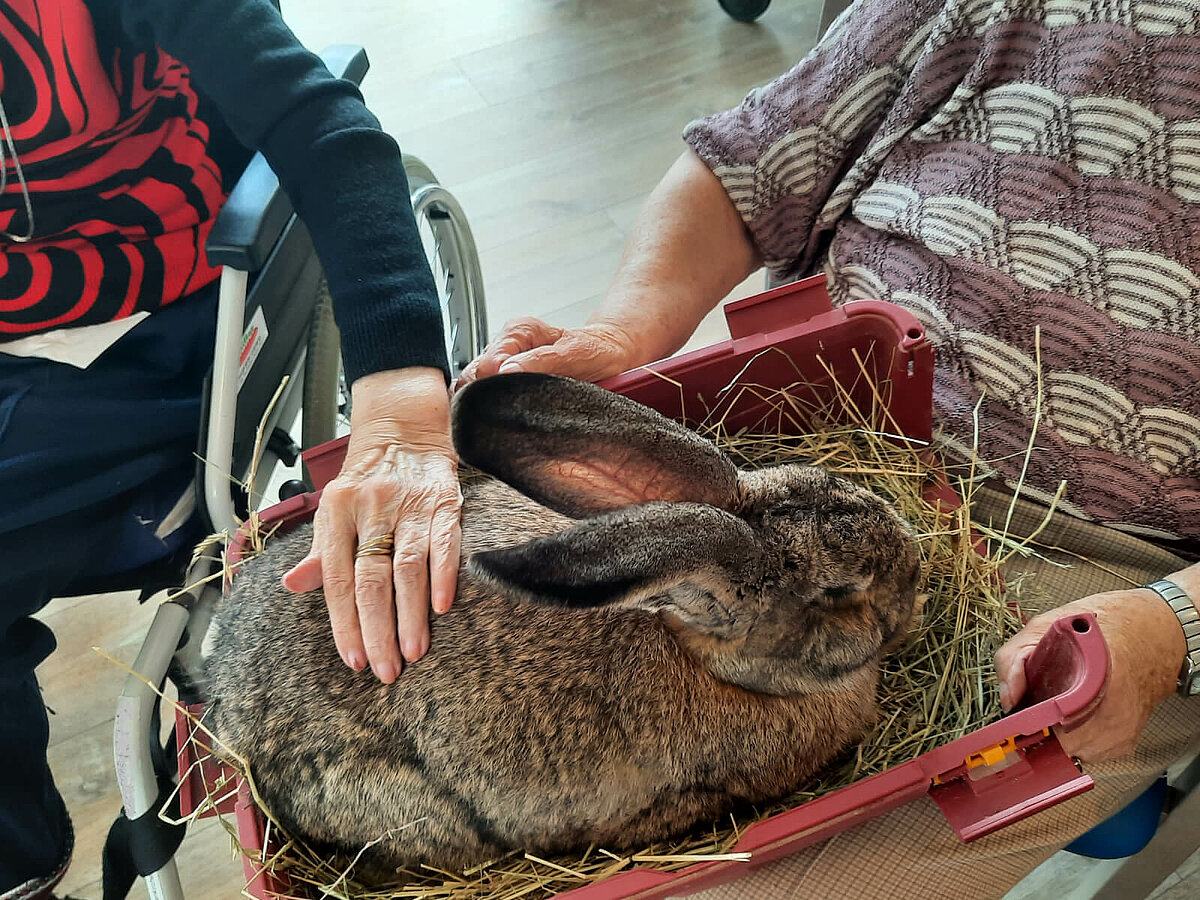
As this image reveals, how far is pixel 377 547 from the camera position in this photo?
104 cm

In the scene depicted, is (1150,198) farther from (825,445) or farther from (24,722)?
(24,722)

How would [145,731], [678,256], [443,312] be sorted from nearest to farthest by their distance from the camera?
[145,731] → [678,256] → [443,312]

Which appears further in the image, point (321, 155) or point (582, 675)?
point (321, 155)

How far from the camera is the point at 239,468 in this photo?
4.42ft

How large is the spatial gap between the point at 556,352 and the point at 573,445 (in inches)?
13.1

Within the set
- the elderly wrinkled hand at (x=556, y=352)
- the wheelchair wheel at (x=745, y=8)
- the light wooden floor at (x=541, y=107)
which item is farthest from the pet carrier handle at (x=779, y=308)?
the wheelchair wheel at (x=745, y=8)

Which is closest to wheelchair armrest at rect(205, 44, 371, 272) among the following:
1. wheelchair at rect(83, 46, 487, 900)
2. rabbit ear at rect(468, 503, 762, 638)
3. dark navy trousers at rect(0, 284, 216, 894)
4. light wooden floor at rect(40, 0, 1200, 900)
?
wheelchair at rect(83, 46, 487, 900)

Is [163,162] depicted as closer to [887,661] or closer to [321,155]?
[321,155]

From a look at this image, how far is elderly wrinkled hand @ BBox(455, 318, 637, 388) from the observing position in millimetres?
1215

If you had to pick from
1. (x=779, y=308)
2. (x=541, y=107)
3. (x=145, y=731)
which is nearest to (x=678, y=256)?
(x=779, y=308)

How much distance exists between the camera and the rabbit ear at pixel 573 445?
2.99 feet

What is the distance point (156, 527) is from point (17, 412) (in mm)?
218

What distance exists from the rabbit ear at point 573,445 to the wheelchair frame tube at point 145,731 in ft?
1.71

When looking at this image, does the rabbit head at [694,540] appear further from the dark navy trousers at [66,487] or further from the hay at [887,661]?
the dark navy trousers at [66,487]
